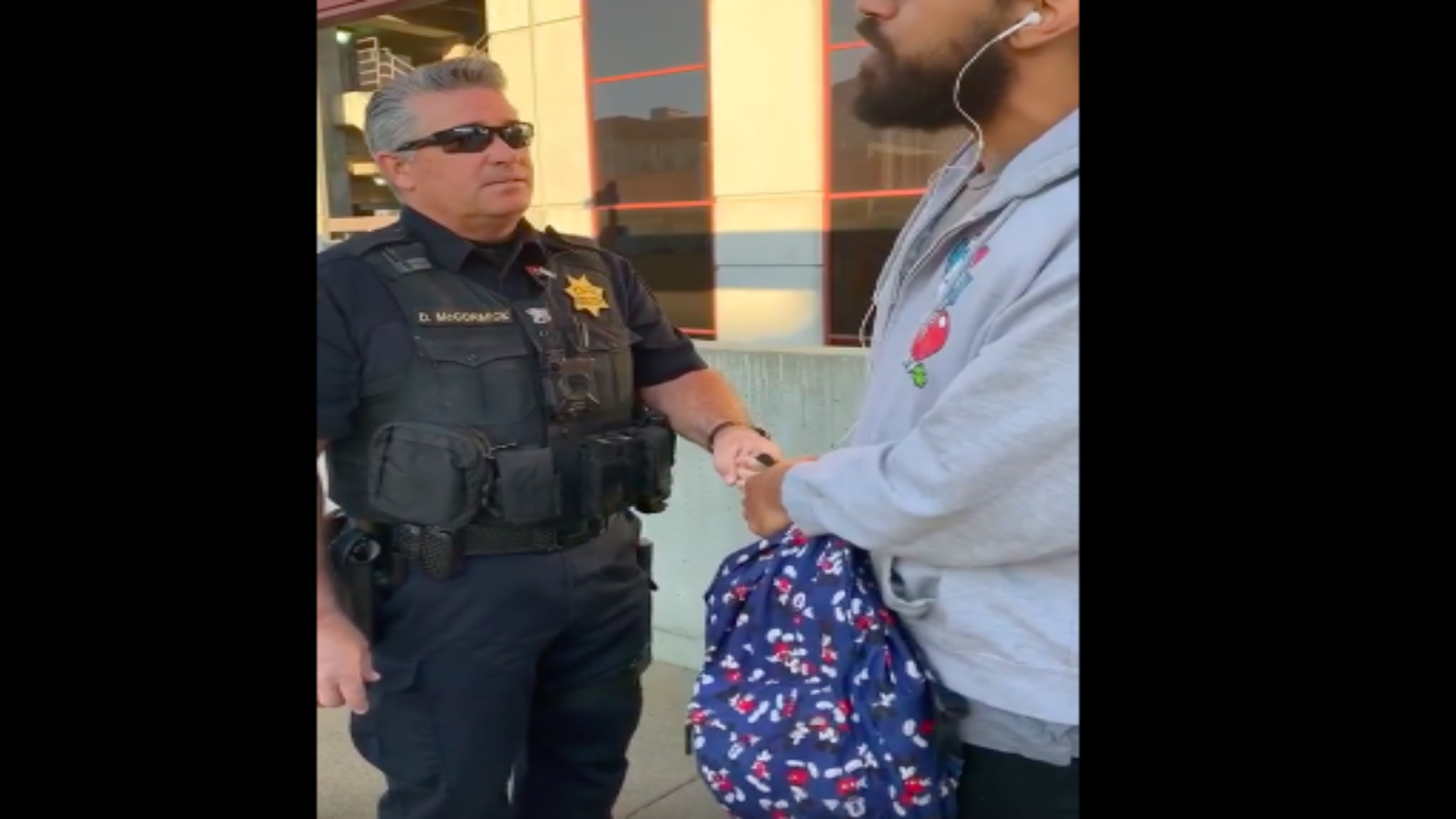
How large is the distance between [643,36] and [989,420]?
15.3 ft

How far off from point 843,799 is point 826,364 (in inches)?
82.3

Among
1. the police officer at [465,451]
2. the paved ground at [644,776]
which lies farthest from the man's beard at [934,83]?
the paved ground at [644,776]

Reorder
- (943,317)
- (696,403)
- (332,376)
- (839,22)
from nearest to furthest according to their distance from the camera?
(943,317) < (332,376) < (696,403) < (839,22)

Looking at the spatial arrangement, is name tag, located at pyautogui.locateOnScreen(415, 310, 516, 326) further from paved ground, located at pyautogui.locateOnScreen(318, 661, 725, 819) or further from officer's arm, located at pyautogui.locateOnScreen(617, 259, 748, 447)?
paved ground, located at pyautogui.locateOnScreen(318, 661, 725, 819)

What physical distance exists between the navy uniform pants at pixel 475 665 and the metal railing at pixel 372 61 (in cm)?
400

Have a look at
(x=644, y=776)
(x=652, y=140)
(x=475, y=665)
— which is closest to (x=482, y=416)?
(x=475, y=665)

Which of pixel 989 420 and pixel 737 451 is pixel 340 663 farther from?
pixel 989 420

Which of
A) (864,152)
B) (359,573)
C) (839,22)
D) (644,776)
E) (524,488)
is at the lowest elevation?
(644,776)

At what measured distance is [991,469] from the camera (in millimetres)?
926

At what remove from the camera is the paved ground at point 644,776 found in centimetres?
283
